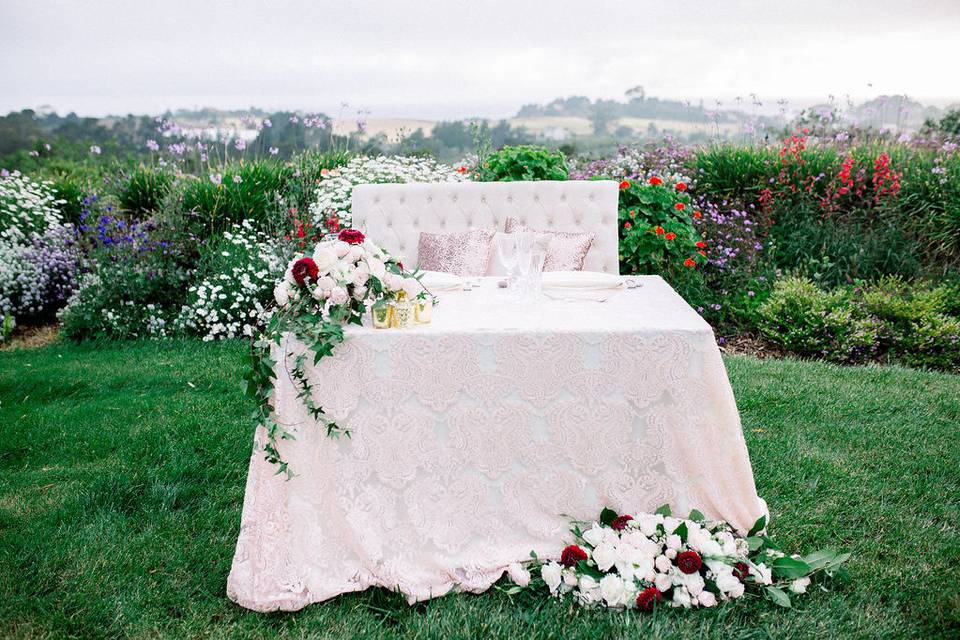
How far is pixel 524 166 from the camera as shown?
5570 mm

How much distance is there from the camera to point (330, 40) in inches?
321

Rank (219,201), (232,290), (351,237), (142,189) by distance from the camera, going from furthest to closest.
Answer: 1. (142,189)
2. (219,201)
3. (232,290)
4. (351,237)

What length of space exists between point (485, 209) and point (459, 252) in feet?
1.68

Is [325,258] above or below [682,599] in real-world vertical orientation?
above

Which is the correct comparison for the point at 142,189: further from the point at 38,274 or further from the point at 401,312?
the point at 401,312

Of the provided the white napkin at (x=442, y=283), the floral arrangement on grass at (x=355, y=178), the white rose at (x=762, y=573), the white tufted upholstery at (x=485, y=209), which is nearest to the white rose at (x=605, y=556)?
the white rose at (x=762, y=573)

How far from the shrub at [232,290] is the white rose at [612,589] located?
3907mm

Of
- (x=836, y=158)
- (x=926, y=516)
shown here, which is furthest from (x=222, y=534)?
(x=836, y=158)

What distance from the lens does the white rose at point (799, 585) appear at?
7.30ft

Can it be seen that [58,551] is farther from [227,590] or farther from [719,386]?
[719,386]

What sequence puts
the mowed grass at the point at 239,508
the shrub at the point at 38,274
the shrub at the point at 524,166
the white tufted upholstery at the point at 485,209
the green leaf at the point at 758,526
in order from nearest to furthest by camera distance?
1. the mowed grass at the point at 239,508
2. the green leaf at the point at 758,526
3. the white tufted upholstery at the point at 485,209
4. the shrub at the point at 524,166
5. the shrub at the point at 38,274

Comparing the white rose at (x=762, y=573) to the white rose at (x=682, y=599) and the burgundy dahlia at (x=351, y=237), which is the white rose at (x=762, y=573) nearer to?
the white rose at (x=682, y=599)

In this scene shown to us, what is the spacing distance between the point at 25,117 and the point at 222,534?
995 cm

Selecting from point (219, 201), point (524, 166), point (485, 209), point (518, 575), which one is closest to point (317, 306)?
point (518, 575)
